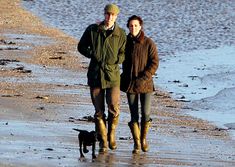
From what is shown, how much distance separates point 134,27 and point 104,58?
53 cm

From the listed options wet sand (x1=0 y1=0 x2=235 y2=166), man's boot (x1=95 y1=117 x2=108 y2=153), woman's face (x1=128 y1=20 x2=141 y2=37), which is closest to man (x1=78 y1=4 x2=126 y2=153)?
man's boot (x1=95 y1=117 x2=108 y2=153)

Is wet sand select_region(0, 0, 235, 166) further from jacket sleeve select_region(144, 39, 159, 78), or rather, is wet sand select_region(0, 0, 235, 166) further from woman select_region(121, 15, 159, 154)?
jacket sleeve select_region(144, 39, 159, 78)

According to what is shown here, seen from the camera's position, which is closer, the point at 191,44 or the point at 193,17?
the point at 191,44

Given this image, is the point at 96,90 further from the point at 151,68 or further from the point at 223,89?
the point at 223,89

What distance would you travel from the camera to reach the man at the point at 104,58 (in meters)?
10.1

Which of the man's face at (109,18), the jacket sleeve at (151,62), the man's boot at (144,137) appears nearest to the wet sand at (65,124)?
the man's boot at (144,137)

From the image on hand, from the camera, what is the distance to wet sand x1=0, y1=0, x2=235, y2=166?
981 cm

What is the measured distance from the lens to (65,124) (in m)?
12.4

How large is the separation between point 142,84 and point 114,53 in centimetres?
53

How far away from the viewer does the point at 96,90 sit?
10.3 meters

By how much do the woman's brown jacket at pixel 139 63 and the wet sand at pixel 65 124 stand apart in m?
0.75

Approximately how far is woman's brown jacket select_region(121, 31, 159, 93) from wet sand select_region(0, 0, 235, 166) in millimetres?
750

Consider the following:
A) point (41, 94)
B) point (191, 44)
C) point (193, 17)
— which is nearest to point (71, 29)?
point (191, 44)

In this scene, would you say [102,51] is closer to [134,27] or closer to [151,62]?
[134,27]
